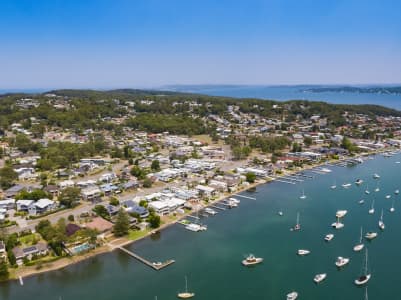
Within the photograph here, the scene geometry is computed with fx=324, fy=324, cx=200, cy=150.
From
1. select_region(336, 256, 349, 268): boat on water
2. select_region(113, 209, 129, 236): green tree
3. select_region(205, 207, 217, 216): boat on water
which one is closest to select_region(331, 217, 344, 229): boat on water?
select_region(336, 256, 349, 268): boat on water

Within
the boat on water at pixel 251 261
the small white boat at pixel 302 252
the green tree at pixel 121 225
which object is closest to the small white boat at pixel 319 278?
the small white boat at pixel 302 252

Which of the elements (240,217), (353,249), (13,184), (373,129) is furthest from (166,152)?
(373,129)

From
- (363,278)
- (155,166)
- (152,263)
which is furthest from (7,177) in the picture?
(363,278)

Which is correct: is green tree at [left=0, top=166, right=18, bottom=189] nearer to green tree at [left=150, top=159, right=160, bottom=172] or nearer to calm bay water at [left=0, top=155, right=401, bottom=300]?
green tree at [left=150, top=159, right=160, bottom=172]

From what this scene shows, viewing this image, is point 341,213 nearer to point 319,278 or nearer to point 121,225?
point 319,278

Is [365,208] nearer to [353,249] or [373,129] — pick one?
[353,249]

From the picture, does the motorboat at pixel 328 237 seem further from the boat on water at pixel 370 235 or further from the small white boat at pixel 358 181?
the small white boat at pixel 358 181
